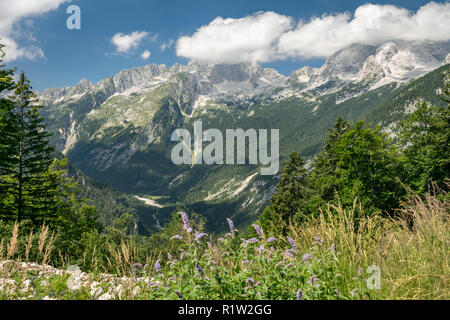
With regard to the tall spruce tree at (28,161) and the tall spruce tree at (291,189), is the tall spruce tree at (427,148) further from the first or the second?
the tall spruce tree at (28,161)

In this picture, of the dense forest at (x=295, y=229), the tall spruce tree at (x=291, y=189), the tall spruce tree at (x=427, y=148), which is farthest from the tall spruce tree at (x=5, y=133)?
the tall spruce tree at (x=427, y=148)

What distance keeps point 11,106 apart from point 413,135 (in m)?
33.6

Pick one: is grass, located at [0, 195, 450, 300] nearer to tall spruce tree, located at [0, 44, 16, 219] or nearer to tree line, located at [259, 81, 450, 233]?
tree line, located at [259, 81, 450, 233]

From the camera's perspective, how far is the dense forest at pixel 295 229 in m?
3.74

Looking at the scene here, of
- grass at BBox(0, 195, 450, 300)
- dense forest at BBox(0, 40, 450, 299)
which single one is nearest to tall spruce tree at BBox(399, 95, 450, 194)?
dense forest at BBox(0, 40, 450, 299)

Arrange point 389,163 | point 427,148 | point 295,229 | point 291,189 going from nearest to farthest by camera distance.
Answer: point 295,229 < point 427,148 < point 389,163 < point 291,189

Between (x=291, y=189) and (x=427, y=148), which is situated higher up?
(x=427, y=148)

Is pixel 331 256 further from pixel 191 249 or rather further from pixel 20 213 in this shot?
pixel 20 213

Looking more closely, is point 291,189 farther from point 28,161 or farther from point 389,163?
point 28,161

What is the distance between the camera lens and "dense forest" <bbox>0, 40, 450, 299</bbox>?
A: 3.74 m

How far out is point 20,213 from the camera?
21875 mm

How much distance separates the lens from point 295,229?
7.59 m

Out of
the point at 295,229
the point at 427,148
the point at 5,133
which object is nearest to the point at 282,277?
the point at 295,229
